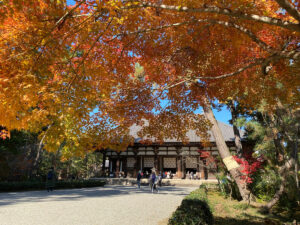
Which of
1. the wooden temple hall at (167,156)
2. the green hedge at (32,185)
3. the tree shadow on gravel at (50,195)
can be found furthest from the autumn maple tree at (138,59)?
the wooden temple hall at (167,156)

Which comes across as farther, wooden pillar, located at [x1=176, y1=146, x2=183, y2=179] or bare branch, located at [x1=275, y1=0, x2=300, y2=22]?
wooden pillar, located at [x1=176, y1=146, x2=183, y2=179]

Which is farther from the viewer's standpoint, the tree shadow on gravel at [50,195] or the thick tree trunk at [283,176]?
the tree shadow on gravel at [50,195]

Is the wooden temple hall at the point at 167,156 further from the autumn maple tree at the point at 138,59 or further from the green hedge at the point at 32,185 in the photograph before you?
the autumn maple tree at the point at 138,59

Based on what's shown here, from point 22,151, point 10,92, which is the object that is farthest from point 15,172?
point 10,92

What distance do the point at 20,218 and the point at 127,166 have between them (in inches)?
710

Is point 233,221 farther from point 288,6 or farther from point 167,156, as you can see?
point 167,156

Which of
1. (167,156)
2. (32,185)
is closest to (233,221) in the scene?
(32,185)

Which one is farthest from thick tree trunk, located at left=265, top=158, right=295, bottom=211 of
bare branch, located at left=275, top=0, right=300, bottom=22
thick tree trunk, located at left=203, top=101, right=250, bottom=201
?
bare branch, located at left=275, top=0, right=300, bottom=22

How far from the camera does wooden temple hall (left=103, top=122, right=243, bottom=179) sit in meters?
19.5

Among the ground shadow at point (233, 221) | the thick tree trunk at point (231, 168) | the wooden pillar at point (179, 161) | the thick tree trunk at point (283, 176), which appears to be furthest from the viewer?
the wooden pillar at point (179, 161)

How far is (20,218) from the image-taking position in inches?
195

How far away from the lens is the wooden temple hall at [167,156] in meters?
19.5

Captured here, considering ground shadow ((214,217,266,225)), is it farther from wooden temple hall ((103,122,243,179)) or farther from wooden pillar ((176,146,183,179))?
wooden pillar ((176,146,183,179))

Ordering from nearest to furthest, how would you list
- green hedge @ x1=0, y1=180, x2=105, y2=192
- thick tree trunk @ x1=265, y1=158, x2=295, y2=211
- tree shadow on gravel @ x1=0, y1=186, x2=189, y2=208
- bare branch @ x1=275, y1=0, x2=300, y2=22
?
bare branch @ x1=275, y1=0, x2=300, y2=22 < thick tree trunk @ x1=265, y1=158, x2=295, y2=211 < tree shadow on gravel @ x1=0, y1=186, x2=189, y2=208 < green hedge @ x1=0, y1=180, x2=105, y2=192
